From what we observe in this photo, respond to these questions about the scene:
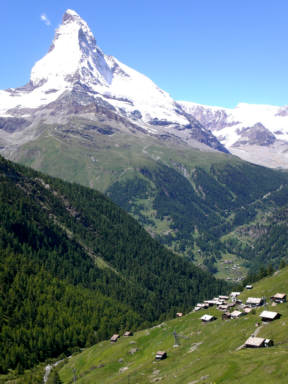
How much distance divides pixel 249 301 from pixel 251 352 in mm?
57060

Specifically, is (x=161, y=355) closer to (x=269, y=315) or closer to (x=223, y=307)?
(x=269, y=315)

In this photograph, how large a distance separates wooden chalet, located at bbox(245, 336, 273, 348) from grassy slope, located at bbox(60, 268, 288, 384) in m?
2.77

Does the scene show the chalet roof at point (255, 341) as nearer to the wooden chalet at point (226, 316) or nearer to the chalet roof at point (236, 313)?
the chalet roof at point (236, 313)

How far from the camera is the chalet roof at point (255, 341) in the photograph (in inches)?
4299

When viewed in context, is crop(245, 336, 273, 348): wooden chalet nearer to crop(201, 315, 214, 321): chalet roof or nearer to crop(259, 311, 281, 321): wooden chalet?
A: crop(259, 311, 281, 321): wooden chalet

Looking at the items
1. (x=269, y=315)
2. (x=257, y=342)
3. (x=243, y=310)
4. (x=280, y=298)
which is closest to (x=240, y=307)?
(x=243, y=310)

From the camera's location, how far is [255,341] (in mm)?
111000

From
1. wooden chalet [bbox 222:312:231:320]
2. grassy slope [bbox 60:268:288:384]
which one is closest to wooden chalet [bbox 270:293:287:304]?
grassy slope [bbox 60:268:288:384]

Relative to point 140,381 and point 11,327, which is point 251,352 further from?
point 11,327

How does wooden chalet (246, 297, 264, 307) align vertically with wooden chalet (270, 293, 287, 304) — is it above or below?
below

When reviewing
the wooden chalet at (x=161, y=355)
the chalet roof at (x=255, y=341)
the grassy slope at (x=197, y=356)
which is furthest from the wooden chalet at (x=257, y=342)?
the wooden chalet at (x=161, y=355)

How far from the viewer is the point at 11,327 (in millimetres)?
198250

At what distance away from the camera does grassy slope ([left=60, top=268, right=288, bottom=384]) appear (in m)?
92.7

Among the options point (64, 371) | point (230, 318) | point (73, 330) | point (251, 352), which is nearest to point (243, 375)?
point (251, 352)
